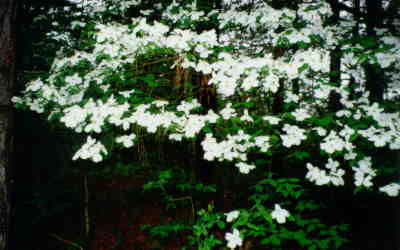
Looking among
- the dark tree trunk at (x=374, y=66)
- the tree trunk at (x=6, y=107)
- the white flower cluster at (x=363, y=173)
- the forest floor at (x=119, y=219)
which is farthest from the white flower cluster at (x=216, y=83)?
the forest floor at (x=119, y=219)

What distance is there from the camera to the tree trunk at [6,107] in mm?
2799

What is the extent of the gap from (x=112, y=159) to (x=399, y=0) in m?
11.7

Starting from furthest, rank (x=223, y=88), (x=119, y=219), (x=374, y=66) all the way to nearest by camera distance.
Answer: (x=119, y=219), (x=374, y=66), (x=223, y=88)

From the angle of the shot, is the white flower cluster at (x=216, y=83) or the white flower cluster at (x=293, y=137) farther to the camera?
the white flower cluster at (x=293, y=137)

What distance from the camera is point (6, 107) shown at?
2859 mm

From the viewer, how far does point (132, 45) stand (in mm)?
2443

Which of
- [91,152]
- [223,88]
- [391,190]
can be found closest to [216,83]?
[223,88]

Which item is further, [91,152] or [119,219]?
[119,219]

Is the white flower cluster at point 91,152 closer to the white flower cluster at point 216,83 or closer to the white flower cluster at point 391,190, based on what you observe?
the white flower cluster at point 216,83

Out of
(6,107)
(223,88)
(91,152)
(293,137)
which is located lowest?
(91,152)

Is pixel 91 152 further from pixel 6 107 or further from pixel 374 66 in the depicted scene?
pixel 374 66

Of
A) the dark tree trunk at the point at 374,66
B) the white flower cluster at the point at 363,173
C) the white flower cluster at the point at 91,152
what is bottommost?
the white flower cluster at the point at 363,173

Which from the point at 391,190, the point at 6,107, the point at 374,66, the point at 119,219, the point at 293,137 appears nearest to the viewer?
the point at 391,190

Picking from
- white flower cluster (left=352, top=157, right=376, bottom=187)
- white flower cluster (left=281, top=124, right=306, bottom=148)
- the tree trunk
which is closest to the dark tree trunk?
white flower cluster (left=352, top=157, right=376, bottom=187)
